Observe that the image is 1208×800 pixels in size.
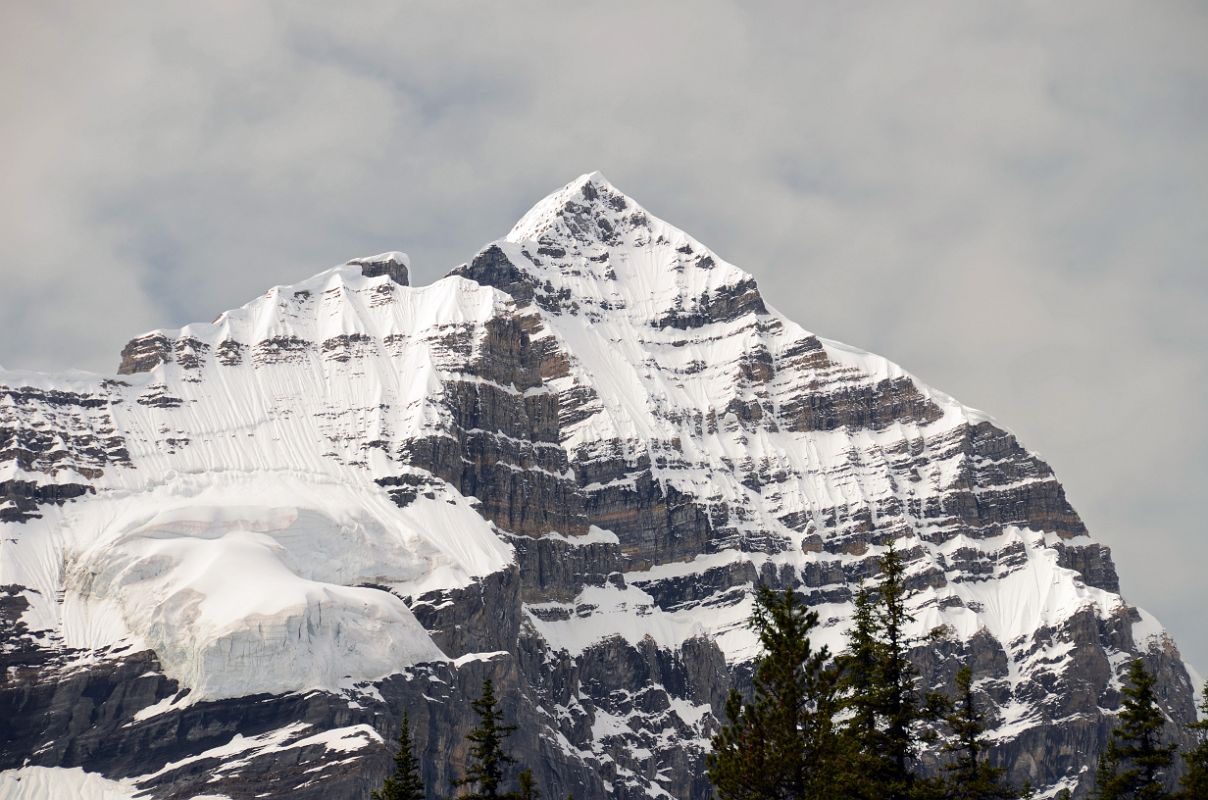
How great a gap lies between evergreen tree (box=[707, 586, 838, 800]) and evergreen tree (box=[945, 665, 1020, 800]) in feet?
19.0

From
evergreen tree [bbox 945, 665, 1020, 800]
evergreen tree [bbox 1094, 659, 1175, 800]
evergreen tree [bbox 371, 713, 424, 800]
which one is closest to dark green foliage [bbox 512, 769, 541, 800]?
evergreen tree [bbox 371, 713, 424, 800]

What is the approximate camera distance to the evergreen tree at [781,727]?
8025 cm

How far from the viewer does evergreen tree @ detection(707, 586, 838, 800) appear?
80.2m

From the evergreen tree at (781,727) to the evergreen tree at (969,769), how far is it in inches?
228

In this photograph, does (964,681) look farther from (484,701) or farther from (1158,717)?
(484,701)

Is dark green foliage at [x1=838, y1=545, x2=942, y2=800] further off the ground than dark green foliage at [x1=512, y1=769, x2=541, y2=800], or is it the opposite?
dark green foliage at [x1=838, y1=545, x2=942, y2=800]

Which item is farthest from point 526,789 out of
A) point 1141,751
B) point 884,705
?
point 1141,751

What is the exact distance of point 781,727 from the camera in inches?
3201

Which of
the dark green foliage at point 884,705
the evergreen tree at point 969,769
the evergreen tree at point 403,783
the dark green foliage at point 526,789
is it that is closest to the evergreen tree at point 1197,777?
the evergreen tree at point 969,769

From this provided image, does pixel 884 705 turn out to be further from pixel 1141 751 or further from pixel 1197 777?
pixel 1197 777

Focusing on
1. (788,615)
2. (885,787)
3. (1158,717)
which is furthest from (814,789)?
(1158,717)

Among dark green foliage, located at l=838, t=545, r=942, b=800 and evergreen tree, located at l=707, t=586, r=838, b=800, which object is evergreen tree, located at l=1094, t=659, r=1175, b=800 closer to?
dark green foliage, located at l=838, t=545, r=942, b=800

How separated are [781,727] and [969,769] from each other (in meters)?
9.44

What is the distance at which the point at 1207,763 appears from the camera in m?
93.9
